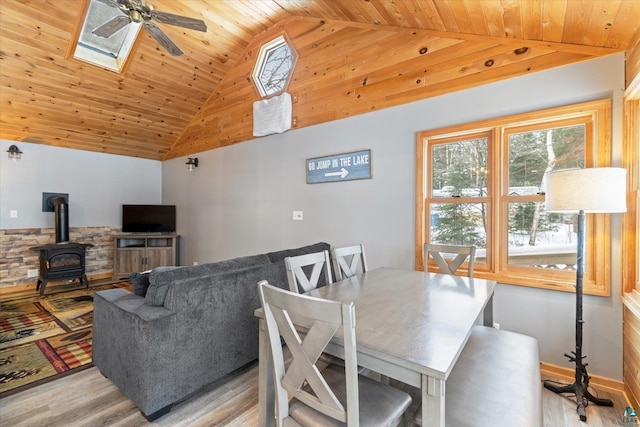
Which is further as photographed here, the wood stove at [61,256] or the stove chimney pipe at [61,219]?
the stove chimney pipe at [61,219]

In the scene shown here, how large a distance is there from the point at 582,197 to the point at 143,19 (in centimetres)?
360

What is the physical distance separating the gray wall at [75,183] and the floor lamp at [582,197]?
6.83 metres

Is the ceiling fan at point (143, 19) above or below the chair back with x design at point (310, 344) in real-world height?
above

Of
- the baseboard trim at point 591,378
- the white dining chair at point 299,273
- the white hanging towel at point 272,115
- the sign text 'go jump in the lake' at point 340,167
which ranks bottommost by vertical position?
the baseboard trim at point 591,378

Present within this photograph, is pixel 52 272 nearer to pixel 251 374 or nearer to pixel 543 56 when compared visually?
pixel 251 374

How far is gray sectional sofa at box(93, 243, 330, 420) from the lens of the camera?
1783 millimetres

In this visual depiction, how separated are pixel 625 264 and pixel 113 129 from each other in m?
6.79

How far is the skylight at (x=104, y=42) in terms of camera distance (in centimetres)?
350

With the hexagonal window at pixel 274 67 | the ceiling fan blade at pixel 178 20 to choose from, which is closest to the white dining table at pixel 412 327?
the ceiling fan blade at pixel 178 20

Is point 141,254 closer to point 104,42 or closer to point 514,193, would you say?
point 104,42

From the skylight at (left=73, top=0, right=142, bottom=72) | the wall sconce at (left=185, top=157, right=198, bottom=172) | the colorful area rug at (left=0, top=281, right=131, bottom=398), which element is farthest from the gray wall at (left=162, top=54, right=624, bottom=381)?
the colorful area rug at (left=0, top=281, right=131, bottom=398)

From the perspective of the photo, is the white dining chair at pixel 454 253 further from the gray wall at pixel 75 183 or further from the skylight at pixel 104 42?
the gray wall at pixel 75 183

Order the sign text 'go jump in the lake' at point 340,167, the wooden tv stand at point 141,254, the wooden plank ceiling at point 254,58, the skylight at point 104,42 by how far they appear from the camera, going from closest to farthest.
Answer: the wooden plank ceiling at point 254,58 → the sign text 'go jump in the lake' at point 340,167 → the skylight at point 104,42 → the wooden tv stand at point 141,254

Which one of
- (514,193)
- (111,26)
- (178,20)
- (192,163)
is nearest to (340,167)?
(514,193)
